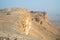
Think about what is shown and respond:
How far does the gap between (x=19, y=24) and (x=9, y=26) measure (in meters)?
2.21

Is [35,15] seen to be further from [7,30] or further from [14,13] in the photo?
[7,30]

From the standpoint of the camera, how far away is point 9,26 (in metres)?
21.7

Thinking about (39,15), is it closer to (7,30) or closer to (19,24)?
(19,24)

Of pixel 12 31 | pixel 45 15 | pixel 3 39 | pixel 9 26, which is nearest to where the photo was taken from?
pixel 3 39

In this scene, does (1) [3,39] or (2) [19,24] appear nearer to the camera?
(1) [3,39]

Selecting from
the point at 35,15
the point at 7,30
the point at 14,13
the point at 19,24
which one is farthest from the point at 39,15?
the point at 7,30

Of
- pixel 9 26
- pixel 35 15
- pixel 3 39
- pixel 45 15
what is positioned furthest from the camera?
pixel 45 15

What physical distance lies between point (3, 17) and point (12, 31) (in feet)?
17.2

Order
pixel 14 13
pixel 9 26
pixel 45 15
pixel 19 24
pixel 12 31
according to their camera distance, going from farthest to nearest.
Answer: pixel 45 15
pixel 14 13
pixel 19 24
pixel 9 26
pixel 12 31

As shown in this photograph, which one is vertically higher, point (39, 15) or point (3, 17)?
point (3, 17)

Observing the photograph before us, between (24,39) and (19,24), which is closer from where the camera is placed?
(24,39)

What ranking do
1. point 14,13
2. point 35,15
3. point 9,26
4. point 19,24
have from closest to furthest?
point 9,26
point 19,24
point 14,13
point 35,15

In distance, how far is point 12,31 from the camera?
20047 millimetres

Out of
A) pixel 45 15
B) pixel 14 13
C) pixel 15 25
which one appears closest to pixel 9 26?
pixel 15 25
